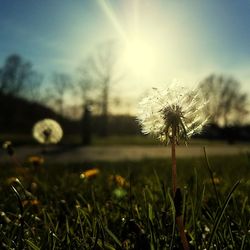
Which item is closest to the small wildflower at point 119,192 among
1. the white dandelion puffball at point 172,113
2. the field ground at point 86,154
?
the white dandelion puffball at point 172,113

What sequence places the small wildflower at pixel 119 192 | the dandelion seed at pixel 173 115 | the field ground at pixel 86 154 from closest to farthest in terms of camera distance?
the dandelion seed at pixel 173 115 → the small wildflower at pixel 119 192 → the field ground at pixel 86 154

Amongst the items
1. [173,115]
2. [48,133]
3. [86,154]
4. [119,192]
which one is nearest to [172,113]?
[173,115]

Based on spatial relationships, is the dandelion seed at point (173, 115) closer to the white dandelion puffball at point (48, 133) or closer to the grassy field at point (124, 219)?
the grassy field at point (124, 219)

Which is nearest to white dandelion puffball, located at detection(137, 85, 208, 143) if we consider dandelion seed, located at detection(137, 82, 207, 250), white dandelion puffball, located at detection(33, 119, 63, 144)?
dandelion seed, located at detection(137, 82, 207, 250)

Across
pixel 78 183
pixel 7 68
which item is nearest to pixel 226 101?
pixel 7 68

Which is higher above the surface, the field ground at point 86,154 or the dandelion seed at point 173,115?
the dandelion seed at point 173,115

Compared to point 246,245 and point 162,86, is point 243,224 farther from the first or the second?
point 162,86

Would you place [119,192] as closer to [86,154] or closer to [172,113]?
[172,113]
